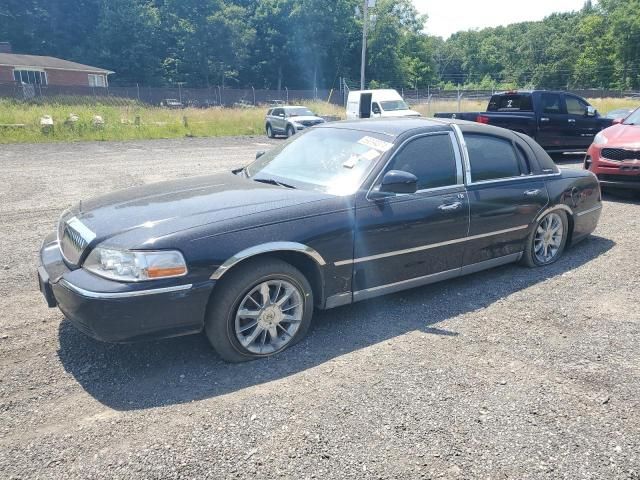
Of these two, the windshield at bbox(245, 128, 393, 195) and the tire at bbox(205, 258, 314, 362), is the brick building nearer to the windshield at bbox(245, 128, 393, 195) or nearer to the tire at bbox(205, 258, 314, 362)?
the windshield at bbox(245, 128, 393, 195)

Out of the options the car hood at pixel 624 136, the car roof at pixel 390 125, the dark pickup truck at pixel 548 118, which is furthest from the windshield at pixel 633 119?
the car roof at pixel 390 125

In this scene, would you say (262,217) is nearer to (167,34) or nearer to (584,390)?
(584,390)

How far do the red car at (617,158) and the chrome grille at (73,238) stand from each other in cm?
797

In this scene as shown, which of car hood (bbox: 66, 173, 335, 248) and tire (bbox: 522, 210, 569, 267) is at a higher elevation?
car hood (bbox: 66, 173, 335, 248)

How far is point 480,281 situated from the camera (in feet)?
16.3

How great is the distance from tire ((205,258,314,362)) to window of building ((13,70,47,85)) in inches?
1934

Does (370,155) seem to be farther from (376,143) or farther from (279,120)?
(279,120)

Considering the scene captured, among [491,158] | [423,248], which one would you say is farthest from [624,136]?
[423,248]

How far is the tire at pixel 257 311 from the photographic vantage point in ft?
10.6

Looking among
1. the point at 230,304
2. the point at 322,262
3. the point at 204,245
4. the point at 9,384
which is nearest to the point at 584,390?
the point at 322,262

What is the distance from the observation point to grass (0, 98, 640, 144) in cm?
1944

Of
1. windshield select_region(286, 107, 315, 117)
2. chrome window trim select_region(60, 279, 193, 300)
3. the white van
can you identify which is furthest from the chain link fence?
chrome window trim select_region(60, 279, 193, 300)

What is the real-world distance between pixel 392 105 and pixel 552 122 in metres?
8.65

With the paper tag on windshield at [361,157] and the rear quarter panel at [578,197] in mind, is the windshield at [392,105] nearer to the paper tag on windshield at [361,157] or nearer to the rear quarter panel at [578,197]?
the rear quarter panel at [578,197]
